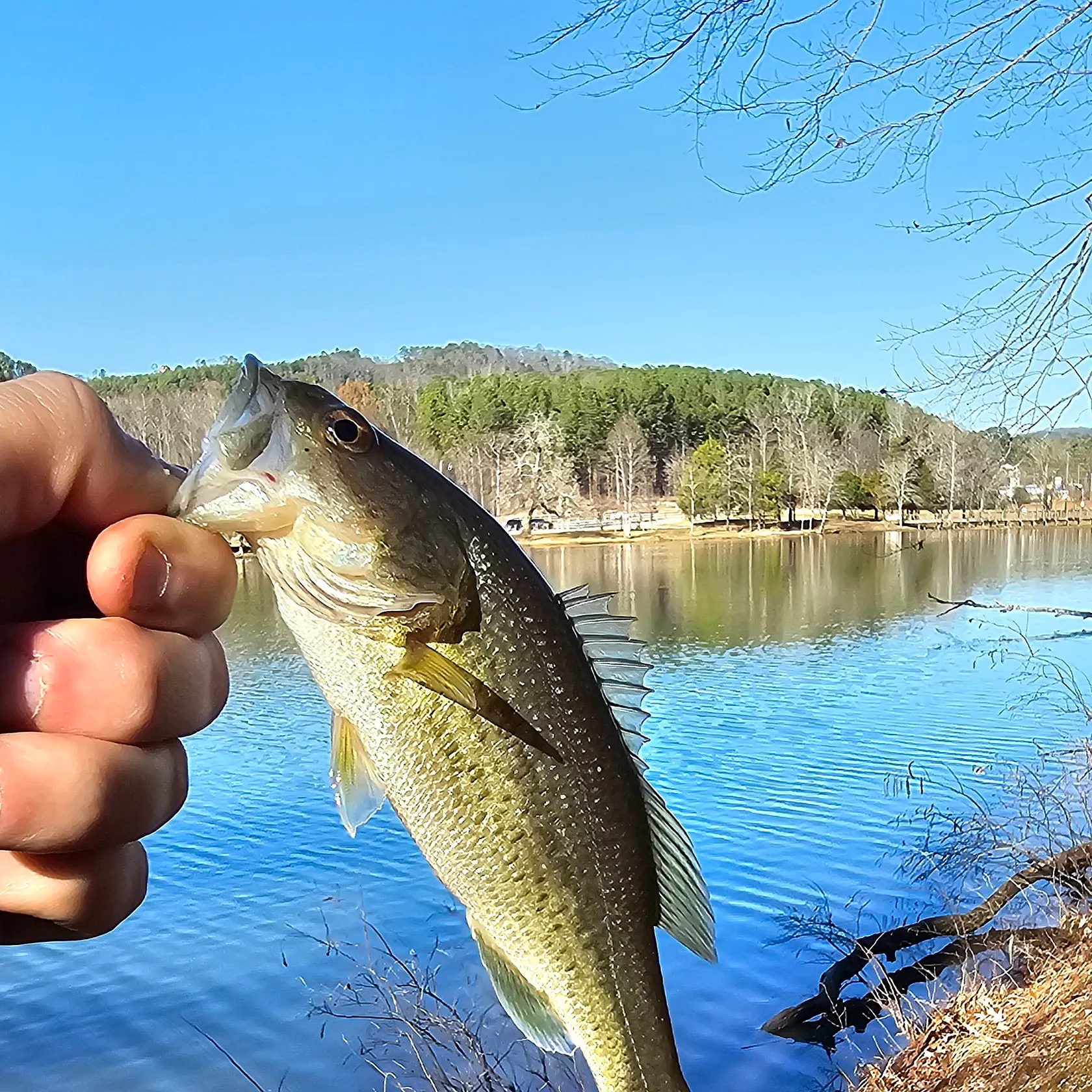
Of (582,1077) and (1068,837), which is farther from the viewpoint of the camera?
(1068,837)

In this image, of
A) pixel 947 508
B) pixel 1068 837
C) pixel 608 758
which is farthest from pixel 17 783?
pixel 947 508

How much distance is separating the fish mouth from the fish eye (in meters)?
0.10

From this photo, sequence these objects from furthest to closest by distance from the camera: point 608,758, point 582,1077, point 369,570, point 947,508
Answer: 1. point 947,508
2. point 582,1077
3. point 608,758
4. point 369,570

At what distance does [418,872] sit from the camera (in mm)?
13664

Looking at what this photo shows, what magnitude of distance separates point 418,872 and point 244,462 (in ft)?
41.3

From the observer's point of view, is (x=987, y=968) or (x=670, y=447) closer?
(x=987, y=968)

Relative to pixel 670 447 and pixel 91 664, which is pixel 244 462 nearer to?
pixel 91 664

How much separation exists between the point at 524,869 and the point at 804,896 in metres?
10.9

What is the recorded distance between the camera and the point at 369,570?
219cm

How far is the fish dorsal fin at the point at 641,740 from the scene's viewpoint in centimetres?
245

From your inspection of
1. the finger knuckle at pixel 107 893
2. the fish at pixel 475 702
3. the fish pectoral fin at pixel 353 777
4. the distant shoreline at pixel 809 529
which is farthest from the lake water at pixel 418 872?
the distant shoreline at pixel 809 529

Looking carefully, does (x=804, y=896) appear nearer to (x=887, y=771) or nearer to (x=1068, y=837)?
(x=1068, y=837)

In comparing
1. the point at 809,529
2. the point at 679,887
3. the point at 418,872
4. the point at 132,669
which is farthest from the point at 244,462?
the point at 809,529

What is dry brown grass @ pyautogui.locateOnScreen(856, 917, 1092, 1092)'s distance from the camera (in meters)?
6.12
